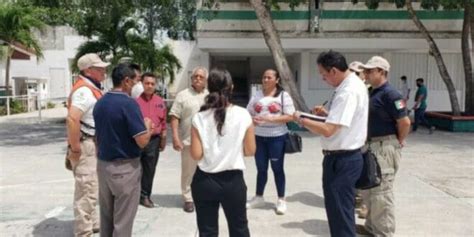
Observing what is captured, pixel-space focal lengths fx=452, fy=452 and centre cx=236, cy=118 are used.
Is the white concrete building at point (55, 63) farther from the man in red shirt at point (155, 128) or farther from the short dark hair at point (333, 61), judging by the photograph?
the short dark hair at point (333, 61)

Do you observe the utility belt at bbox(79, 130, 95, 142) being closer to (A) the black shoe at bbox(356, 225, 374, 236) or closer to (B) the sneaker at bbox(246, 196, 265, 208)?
(B) the sneaker at bbox(246, 196, 265, 208)

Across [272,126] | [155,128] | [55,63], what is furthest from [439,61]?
[55,63]

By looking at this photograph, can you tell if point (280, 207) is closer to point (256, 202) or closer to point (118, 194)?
point (256, 202)

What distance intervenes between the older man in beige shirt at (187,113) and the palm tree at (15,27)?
1970 centimetres

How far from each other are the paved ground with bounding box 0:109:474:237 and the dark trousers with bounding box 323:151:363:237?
1.25 metres

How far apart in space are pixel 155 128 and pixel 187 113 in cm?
47

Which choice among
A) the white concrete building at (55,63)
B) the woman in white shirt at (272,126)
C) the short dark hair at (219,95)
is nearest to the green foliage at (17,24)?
the white concrete building at (55,63)

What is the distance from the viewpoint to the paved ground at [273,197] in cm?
479

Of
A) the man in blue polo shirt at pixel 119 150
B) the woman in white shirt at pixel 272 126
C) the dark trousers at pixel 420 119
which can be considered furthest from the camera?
the dark trousers at pixel 420 119

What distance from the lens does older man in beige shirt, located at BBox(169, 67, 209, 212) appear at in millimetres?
5082

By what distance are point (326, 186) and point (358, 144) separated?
399mm

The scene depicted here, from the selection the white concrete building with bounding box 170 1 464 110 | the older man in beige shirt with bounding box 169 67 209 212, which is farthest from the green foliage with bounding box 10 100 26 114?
the older man in beige shirt with bounding box 169 67 209 212

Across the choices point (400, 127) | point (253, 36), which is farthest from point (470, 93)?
point (400, 127)

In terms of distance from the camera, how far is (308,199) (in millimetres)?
5977
